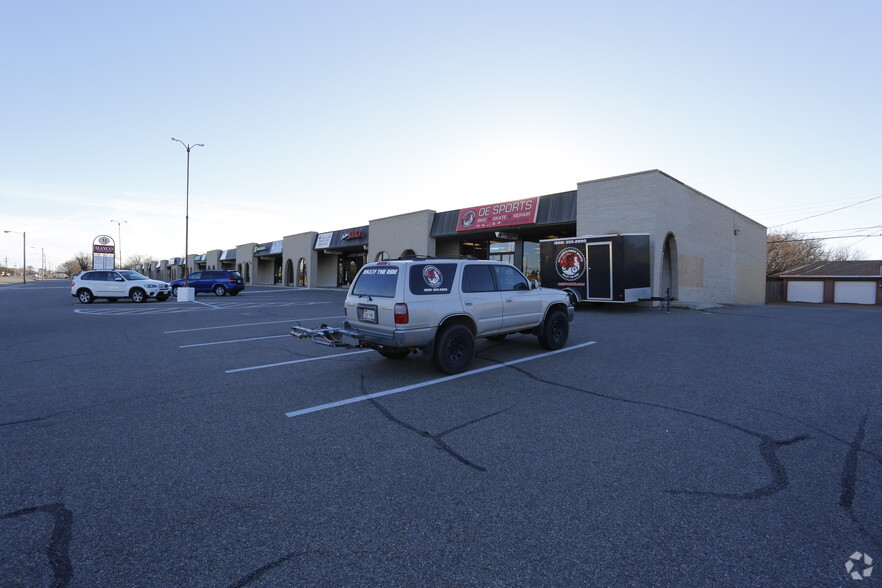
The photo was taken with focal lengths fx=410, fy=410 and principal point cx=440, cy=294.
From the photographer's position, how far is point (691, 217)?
2056cm

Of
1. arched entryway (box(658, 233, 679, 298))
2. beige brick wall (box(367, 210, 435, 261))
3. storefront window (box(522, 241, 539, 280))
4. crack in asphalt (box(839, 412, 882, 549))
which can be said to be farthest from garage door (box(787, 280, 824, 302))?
crack in asphalt (box(839, 412, 882, 549))

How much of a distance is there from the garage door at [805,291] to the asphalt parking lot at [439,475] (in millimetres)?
49053

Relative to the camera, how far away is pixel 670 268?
63.0 feet

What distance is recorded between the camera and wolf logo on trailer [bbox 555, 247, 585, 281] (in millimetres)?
16016

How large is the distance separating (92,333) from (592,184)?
1930cm

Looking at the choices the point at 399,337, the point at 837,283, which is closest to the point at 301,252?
the point at 399,337

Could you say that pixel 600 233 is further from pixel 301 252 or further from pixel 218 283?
pixel 301 252

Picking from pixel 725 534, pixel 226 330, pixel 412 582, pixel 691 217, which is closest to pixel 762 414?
pixel 725 534

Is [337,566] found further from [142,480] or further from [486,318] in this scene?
[486,318]

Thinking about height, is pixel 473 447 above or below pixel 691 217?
below

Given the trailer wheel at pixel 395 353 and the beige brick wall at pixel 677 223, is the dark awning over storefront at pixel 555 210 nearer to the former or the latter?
the beige brick wall at pixel 677 223

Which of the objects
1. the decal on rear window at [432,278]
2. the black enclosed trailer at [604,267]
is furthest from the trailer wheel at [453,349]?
the black enclosed trailer at [604,267]

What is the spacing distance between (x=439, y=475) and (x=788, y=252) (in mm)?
68466

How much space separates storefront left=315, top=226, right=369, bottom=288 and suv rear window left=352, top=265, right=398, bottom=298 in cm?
2733
